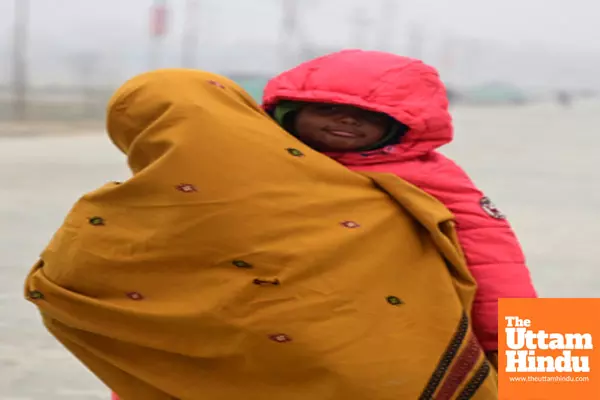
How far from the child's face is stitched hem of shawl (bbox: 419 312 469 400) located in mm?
233

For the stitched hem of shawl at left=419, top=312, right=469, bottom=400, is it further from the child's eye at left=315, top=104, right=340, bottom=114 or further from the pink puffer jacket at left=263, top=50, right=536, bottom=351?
the child's eye at left=315, top=104, right=340, bottom=114

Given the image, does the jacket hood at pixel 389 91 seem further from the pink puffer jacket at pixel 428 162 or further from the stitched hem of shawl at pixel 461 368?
the stitched hem of shawl at pixel 461 368

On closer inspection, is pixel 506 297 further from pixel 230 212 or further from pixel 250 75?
pixel 250 75

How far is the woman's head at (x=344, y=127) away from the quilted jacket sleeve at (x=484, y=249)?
0.24ft

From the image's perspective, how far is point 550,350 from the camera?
1.02 m

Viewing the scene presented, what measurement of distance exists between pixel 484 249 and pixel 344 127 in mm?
214

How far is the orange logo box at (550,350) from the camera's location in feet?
3.21

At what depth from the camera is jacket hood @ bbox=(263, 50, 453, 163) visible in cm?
97

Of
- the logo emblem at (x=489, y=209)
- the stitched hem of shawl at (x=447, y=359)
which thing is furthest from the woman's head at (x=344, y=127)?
the stitched hem of shawl at (x=447, y=359)

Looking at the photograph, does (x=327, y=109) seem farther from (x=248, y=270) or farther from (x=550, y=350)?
(x=550, y=350)

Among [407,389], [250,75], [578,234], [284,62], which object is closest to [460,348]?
[407,389]

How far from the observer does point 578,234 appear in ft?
11.3

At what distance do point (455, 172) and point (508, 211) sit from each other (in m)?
3.09

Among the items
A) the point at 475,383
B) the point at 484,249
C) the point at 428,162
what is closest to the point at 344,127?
the point at 428,162
